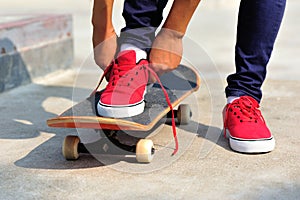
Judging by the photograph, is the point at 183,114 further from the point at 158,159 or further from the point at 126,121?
the point at 126,121

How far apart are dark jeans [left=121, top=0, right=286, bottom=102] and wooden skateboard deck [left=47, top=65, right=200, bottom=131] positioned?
0.57 feet

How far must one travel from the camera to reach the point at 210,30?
4.97 metres

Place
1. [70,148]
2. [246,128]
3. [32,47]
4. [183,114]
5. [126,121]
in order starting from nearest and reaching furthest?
[126,121]
[70,148]
[246,128]
[183,114]
[32,47]

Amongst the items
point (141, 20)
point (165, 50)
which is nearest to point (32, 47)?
point (141, 20)

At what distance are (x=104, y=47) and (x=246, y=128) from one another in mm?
583

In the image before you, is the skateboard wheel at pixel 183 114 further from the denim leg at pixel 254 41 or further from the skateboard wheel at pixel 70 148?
the skateboard wheel at pixel 70 148

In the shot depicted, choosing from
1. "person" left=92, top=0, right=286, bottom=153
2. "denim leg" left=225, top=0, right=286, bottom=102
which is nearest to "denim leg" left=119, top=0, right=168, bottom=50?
"person" left=92, top=0, right=286, bottom=153

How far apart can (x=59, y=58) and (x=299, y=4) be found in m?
4.04

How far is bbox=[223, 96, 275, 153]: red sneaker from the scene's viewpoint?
6.47 feet

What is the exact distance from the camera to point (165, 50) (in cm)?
203

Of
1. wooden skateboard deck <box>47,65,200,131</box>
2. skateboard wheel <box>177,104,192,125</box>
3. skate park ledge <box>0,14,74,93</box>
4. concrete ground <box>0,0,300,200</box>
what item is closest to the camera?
concrete ground <box>0,0,300,200</box>

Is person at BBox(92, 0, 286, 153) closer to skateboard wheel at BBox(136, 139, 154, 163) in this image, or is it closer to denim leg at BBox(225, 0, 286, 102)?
denim leg at BBox(225, 0, 286, 102)

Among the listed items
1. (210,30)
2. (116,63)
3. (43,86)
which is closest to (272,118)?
(116,63)

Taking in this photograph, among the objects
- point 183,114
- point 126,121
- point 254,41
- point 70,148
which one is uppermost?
point 254,41
